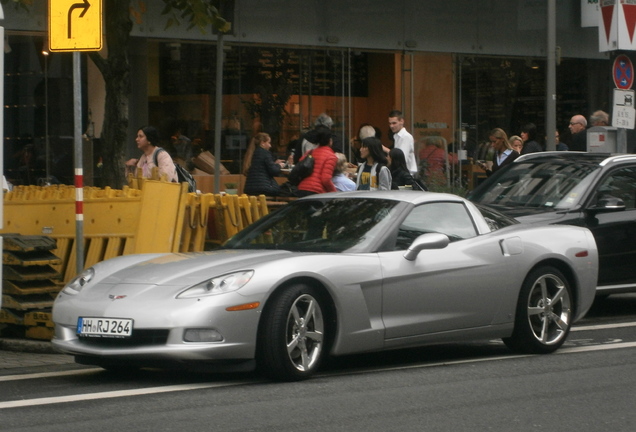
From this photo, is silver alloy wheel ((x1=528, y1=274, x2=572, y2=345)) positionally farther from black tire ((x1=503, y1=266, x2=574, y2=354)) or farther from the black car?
the black car

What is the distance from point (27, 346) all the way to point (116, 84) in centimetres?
416

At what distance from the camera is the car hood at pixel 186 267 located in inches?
310

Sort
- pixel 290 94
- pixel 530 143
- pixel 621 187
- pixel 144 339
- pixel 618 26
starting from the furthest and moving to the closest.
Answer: pixel 290 94
pixel 530 143
pixel 618 26
pixel 621 187
pixel 144 339

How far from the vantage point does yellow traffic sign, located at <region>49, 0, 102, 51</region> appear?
9891 mm

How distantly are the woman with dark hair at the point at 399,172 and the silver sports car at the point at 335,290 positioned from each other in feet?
15.8

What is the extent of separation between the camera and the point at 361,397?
7.34 meters

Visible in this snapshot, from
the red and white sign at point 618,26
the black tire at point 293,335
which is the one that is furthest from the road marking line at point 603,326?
the red and white sign at point 618,26

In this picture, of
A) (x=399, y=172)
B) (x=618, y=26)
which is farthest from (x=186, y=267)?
(x=618, y=26)

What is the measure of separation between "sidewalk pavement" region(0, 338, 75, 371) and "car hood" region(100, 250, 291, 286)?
1.14 m

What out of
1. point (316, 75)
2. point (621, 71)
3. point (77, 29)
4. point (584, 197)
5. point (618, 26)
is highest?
point (618, 26)

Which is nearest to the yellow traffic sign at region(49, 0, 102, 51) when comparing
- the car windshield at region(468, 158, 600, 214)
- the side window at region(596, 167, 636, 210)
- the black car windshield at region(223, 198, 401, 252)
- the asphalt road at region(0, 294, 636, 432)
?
the black car windshield at region(223, 198, 401, 252)

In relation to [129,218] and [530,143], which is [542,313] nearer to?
[129,218]

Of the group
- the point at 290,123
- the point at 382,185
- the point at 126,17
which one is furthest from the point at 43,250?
the point at 290,123

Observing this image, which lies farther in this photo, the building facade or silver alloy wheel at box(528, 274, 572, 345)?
the building facade
